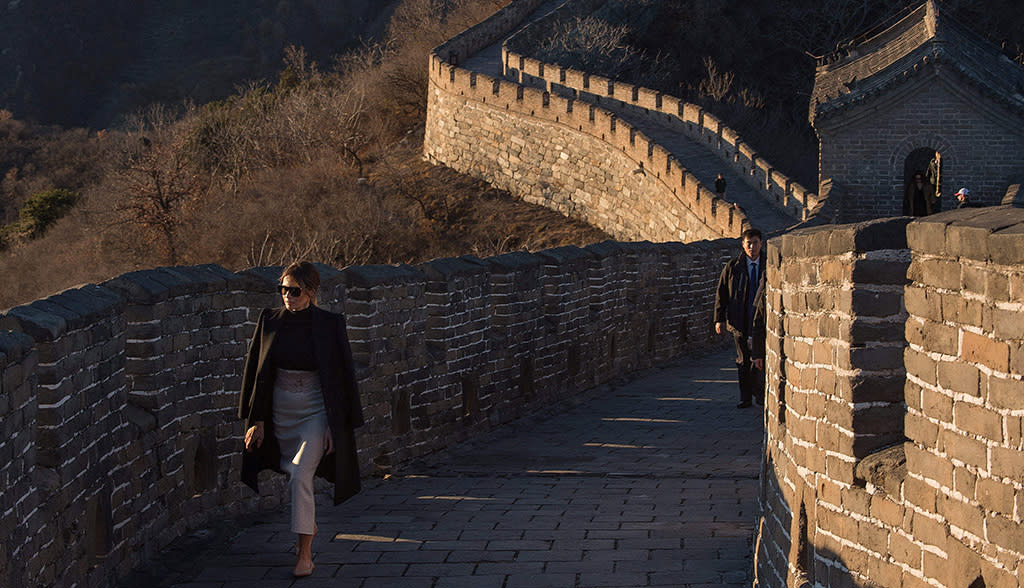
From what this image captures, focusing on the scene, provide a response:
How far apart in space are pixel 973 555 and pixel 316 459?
3317 mm

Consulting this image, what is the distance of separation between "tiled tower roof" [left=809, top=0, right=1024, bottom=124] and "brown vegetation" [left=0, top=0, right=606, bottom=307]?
8.52m

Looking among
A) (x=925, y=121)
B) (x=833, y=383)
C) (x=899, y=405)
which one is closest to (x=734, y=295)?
(x=833, y=383)

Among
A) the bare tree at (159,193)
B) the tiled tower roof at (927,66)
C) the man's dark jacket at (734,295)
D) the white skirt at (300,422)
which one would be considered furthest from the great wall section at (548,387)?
the bare tree at (159,193)

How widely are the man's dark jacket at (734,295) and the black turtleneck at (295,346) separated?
482cm

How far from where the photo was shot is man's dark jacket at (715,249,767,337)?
10125mm

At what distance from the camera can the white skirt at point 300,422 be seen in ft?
19.6

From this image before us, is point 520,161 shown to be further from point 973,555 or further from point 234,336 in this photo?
point 973,555

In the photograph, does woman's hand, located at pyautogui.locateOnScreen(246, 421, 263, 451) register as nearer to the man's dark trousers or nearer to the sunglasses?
the sunglasses

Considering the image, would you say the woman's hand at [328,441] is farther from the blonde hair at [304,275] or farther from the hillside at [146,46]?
the hillside at [146,46]

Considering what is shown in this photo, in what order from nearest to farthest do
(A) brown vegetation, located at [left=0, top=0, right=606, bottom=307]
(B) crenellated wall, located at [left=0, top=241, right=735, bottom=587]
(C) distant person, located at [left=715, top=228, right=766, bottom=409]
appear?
(B) crenellated wall, located at [left=0, top=241, right=735, bottom=587], (C) distant person, located at [left=715, top=228, right=766, bottom=409], (A) brown vegetation, located at [left=0, top=0, right=606, bottom=307]

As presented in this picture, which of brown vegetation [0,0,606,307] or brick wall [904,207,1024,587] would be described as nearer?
brick wall [904,207,1024,587]

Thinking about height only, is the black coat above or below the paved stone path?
below

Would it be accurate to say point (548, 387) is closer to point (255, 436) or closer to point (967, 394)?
point (255, 436)

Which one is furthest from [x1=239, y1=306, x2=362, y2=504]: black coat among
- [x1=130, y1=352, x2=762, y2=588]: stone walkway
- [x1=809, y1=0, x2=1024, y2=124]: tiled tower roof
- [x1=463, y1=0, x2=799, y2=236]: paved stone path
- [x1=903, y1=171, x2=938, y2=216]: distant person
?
[x1=809, y1=0, x2=1024, y2=124]: tiled tower roof
